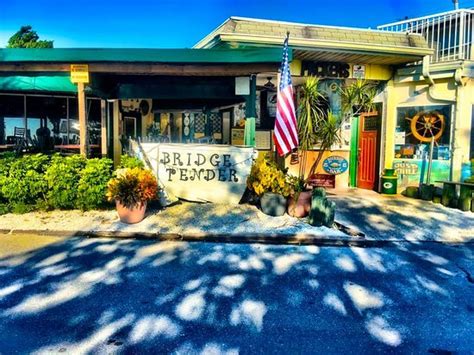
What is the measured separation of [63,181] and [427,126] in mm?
8527

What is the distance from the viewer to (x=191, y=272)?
507 centimetres

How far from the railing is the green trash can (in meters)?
3.12

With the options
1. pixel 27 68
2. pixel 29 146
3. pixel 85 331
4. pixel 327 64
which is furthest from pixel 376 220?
pixel 29 146

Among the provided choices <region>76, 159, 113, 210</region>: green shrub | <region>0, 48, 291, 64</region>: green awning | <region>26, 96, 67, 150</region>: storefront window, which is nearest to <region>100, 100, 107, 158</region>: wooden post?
<region>76, 159, 113, 210</region>: green shrub

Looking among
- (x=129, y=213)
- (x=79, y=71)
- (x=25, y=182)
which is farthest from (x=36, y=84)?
(x=129, y=213)

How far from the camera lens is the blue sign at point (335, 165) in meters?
11.5

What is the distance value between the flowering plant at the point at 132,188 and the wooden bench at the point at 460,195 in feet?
21.2

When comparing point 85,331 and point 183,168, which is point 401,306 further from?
point 183,168

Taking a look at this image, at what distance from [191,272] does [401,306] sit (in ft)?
7.72

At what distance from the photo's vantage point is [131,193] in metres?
7.07

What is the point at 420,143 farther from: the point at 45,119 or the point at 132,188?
the point at 45,119

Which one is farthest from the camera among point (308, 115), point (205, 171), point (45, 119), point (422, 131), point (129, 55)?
point (45, 119)

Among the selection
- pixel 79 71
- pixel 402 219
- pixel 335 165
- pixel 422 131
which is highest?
pixel 79 71

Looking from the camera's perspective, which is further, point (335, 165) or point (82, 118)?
point (335, 165)
